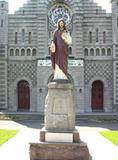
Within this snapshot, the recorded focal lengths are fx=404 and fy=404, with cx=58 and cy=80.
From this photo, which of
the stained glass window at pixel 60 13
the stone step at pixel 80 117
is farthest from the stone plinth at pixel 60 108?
the stained glass window at pixel 60 13

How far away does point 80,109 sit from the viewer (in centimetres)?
3881

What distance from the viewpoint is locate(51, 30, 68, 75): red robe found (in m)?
13.3

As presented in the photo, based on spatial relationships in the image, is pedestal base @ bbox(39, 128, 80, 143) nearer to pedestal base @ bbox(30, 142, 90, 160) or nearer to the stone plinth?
the stone plinth

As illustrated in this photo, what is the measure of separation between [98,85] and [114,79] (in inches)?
81.5

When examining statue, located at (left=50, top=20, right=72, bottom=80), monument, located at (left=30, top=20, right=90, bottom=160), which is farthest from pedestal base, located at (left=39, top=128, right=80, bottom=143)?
statue, located at (left=50, top=20, right=72, bottom=80)

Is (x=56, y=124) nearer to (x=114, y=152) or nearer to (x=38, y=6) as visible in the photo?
(x=114, y=152)

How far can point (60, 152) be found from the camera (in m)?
12.4

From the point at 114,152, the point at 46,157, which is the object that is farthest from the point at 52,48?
the point at 114,152

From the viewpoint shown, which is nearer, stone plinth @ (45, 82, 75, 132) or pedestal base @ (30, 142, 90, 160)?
pedestal base @ (30, 142, 90, 160)

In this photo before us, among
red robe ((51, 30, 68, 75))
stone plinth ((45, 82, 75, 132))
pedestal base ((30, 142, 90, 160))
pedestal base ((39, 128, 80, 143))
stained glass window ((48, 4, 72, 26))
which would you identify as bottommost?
pedestal base ((30, 142, 90, 160))

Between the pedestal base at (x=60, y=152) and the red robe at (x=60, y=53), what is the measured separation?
2.49 metres

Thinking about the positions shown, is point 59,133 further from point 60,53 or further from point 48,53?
point 48,53

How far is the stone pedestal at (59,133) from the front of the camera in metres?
12.4

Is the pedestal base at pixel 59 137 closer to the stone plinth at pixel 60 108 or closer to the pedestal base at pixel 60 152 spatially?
the stone plinth at pixel 60 108
